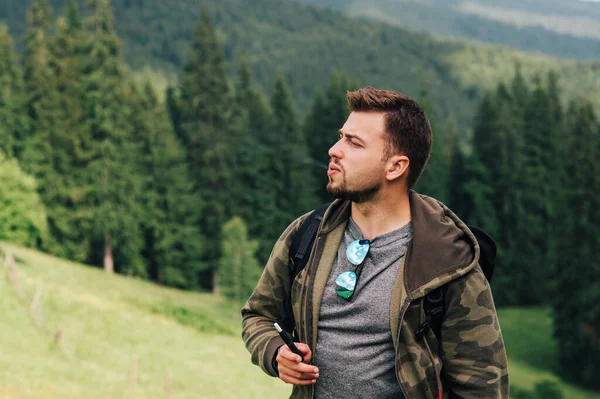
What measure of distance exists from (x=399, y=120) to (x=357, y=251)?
71 cm

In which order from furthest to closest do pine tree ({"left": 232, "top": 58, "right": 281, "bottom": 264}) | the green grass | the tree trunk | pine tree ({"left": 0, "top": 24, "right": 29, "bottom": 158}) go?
pine tree ({"left": 232, "top": 58, "right": 281, "bottom": 264})
the tree trunk
pine tree ({"left": 0, "top": 24, "right": 29, "bottom": 158})
the green grass

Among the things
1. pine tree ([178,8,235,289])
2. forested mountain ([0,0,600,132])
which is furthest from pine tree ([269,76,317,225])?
forested mountain ([0,0,600,132])

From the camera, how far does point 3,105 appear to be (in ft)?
172

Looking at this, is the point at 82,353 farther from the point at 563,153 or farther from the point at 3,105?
the point at 563,153

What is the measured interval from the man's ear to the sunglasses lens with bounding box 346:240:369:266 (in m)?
0.37

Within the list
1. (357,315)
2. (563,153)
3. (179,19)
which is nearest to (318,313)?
(357,315)

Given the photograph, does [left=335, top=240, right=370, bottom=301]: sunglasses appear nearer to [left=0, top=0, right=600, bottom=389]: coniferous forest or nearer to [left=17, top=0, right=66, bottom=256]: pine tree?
[left=0, top=0, right=600, bottom=389]: coniferous forest

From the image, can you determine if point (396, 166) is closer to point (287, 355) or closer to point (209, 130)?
point (287, 355)

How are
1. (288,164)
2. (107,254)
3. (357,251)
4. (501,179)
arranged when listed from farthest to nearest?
(501,179)
(288,164)
(107,254)
(357,251)

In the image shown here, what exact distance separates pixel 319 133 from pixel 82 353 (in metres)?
37.2

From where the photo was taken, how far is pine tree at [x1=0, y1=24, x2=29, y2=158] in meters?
52.3

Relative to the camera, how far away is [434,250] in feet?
12.3

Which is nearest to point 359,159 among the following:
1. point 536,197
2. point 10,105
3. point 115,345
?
point 115,345

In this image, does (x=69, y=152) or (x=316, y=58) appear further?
(x=316, y=58)
